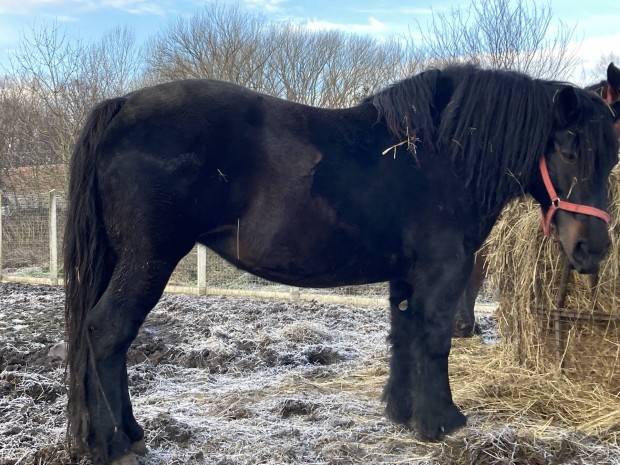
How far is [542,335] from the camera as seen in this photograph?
3.86 m

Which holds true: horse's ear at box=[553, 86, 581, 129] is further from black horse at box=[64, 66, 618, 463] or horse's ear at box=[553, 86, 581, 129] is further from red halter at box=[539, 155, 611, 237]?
red halter at box=[539, 155, 611, 237]

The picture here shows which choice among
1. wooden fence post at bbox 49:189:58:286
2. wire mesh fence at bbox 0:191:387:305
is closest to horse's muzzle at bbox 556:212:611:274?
wire mesh fence at bbox 0:191:387:305

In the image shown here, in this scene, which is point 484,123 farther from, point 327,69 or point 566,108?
point 327,69

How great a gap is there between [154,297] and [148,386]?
1589 mm

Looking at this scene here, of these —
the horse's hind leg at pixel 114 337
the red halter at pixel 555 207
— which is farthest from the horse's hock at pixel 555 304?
the horse's hind leg at pixel 114 337

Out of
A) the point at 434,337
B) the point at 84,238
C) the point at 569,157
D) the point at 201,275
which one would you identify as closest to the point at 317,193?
the point at 434,337

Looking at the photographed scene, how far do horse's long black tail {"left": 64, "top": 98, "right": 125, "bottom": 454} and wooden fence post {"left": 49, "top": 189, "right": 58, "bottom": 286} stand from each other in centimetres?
877

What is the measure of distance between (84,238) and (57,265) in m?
9.27

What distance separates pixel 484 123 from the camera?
307 centimetres

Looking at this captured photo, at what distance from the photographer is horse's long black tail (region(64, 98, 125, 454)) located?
9.27 feet

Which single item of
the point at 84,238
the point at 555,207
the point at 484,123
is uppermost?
the point at 484,123

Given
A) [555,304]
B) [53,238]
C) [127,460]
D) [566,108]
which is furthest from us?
[53,238]

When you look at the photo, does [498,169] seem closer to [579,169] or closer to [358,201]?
[579,169]

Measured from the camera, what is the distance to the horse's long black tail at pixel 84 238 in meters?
2.83
